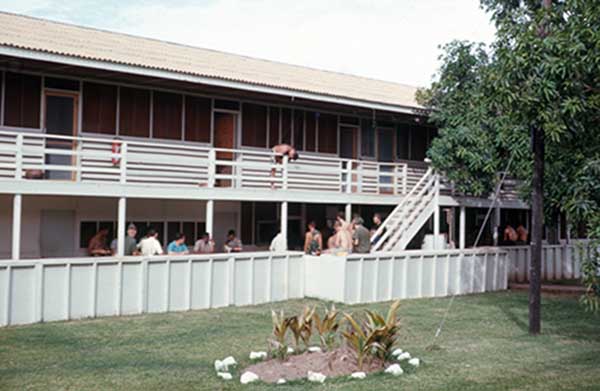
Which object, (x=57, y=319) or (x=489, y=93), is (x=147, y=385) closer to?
(x=57, y=319)

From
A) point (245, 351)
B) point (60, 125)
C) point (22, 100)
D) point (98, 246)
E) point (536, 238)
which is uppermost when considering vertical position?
point (22, 100)

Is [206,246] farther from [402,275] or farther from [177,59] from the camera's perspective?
[177,59]

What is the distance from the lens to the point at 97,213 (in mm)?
19125

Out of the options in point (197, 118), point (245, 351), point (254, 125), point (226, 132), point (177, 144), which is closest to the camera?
point (245, 351)

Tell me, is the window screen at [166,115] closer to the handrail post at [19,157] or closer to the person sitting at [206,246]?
the person sitting at [206,246]

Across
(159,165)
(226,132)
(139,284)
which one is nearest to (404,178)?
(226,132)

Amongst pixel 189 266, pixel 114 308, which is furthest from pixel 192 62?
pixel 114 308

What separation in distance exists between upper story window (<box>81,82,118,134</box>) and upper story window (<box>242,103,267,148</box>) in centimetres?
405

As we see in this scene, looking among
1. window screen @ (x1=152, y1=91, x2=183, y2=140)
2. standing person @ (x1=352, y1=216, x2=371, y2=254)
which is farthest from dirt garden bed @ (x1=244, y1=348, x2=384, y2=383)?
window screen @ (x1=152, y1=91, x2=183, y2=140)

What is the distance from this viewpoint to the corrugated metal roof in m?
17.7

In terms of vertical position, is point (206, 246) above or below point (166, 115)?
below

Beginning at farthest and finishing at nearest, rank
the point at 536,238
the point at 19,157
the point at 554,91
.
→ 1. the point at 19,157
2. the point at 536,238
3. the point at 554,91

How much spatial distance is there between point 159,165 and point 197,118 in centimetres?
195

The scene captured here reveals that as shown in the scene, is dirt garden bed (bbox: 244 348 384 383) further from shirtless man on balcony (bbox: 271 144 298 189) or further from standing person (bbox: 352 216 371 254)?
shirtless man on balcony (bbox: 271 144 298 189)
